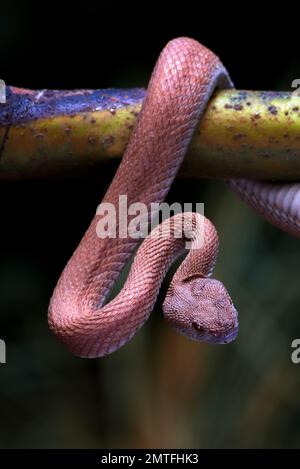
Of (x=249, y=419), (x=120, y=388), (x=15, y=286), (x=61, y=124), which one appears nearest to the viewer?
(x=61, y=124)

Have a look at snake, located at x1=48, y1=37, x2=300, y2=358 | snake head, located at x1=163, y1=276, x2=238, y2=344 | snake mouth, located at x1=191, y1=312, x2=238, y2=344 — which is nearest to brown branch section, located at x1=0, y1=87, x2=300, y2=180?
snake, located at x1=48, y1=37, x2=300, y2=358

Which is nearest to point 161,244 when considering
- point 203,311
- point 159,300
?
point 203,311

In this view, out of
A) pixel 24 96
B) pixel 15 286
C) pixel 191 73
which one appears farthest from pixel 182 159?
pixel 15 286

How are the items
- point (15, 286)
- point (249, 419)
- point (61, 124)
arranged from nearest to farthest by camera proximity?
1. point (61, 124)
2. point (249, 419)
3. point (15, 286)

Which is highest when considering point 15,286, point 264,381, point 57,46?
A: point 57,46

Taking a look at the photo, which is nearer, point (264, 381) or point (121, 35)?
point (264, 381)

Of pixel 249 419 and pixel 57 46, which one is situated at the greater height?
pixel 57 46

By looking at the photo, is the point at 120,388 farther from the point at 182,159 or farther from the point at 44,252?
the point at 182,159
